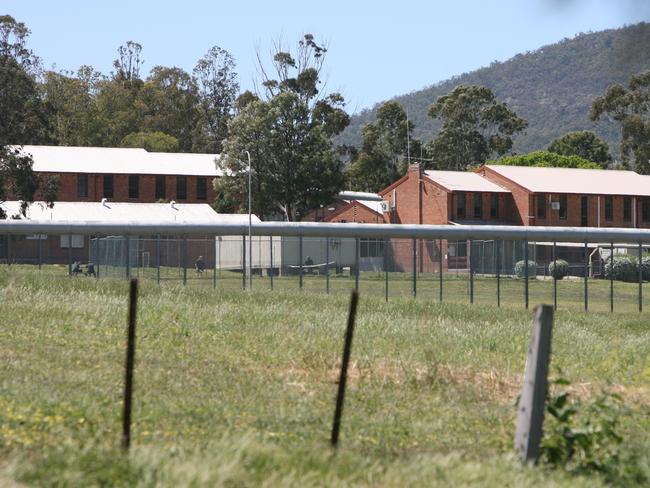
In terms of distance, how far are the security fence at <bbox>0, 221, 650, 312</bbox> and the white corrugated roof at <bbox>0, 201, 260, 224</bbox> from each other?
21984mm

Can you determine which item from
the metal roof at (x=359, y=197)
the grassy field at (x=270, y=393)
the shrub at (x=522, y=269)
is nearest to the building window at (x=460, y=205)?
the metal roof at (x=359, y=197)

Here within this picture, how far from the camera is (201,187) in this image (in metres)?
90.2

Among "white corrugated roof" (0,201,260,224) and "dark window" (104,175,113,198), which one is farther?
"dark window" (104,175,113,198)

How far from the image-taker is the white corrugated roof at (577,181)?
80938 millimetres

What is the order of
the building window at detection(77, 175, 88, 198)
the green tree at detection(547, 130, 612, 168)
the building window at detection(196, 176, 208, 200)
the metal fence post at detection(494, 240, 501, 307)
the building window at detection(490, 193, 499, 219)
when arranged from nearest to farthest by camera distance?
the metal fence post at detection(494, 240, 501, 307)
the building window at detection(490, 193, 499, 219)
the building window at detection(77, 175, 88, 198)
the building window at detection(196, 176, 208, 200)
the green tree at detection(547, 130, 612, 168)

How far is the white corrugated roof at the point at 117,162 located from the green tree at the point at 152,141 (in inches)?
527

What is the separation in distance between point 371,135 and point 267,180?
73.2ft

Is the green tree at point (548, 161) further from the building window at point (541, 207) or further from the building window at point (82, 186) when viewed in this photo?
the building window at point (82, 186)

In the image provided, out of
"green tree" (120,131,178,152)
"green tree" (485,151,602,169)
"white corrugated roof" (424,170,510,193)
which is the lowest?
"white corrugated roof" (424,170,510,193)

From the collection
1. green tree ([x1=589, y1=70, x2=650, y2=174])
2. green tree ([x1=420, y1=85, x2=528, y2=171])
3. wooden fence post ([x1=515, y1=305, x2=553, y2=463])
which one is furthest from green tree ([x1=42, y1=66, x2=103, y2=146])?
wooden fence post ([x1=515, y1=305, x2=553, y2=463])

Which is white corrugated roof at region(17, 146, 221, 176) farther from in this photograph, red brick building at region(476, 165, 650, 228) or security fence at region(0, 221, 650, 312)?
security fence at region(0, 221, 650, 312)

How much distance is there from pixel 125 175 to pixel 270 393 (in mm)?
77445

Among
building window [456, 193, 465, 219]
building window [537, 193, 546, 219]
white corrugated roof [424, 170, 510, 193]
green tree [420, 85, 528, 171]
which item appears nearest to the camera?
building window [456, 193, 465, 219]

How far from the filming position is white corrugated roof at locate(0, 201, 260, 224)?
73.2 metres
